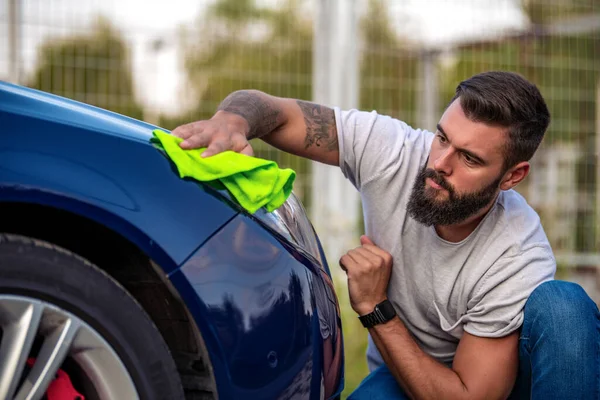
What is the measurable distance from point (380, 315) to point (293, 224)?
59cm

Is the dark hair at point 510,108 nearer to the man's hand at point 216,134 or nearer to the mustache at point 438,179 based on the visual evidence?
the mustache at point 438,179

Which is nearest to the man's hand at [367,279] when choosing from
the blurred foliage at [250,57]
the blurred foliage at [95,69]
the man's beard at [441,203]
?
the man's beard at [441,203]

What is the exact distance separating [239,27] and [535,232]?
3.09 m

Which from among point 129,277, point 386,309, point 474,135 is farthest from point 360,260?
point 129,277

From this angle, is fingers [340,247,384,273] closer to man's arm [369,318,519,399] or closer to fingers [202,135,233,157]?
man's arm [369,318,519,399]

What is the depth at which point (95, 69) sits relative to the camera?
15.8 feet

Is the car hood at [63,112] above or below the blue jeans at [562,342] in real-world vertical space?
above

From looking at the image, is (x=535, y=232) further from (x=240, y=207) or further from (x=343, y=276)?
(x=343, y=276)

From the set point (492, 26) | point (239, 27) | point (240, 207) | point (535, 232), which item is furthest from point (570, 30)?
point (240, 207)

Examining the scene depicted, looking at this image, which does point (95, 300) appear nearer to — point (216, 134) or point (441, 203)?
point (216, 134)

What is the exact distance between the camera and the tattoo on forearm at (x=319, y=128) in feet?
8.45

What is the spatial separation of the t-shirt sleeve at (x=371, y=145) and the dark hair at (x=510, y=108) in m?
0.22

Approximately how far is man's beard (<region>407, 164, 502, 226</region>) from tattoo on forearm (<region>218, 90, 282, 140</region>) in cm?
48

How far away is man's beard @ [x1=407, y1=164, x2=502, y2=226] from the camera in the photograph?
241 cm
